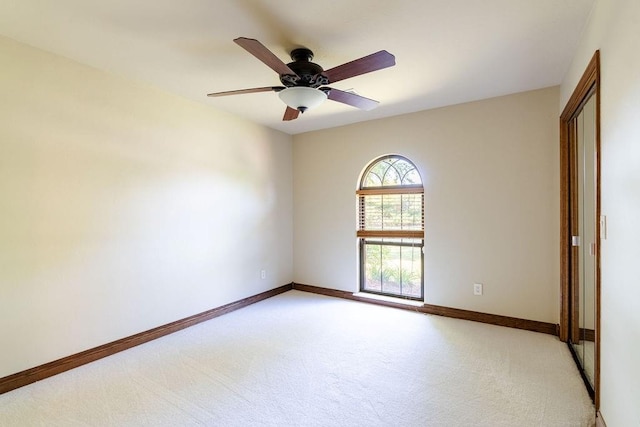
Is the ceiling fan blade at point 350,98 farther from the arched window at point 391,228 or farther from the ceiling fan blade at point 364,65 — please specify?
the arched window at point 391,228

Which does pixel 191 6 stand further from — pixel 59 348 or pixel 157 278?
→ pixel 59 348

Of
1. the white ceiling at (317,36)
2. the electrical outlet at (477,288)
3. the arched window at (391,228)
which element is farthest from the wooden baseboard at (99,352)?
the electrical outlet at (477,288)

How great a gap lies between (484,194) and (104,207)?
3661 millimetres

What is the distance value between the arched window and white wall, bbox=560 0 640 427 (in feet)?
7.11

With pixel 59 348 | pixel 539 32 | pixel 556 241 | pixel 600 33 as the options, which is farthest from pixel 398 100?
pixel 59 348

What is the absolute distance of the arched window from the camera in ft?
12.7

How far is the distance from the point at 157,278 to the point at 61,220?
0.95 m

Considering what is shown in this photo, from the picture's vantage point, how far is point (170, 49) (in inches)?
89.0

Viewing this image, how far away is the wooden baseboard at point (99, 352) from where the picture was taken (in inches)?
85.4

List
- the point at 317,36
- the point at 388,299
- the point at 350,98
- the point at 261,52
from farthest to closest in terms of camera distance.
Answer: the point at 388,299 < the point at 350,98 < the point at 317,36 < the point at 261,52

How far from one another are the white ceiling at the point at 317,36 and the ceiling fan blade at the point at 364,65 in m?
0.28

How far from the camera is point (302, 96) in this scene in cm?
219

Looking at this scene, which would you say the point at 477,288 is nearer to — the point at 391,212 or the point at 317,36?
the point at 391,212

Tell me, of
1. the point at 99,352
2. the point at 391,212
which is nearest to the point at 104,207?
the point at 99,352
